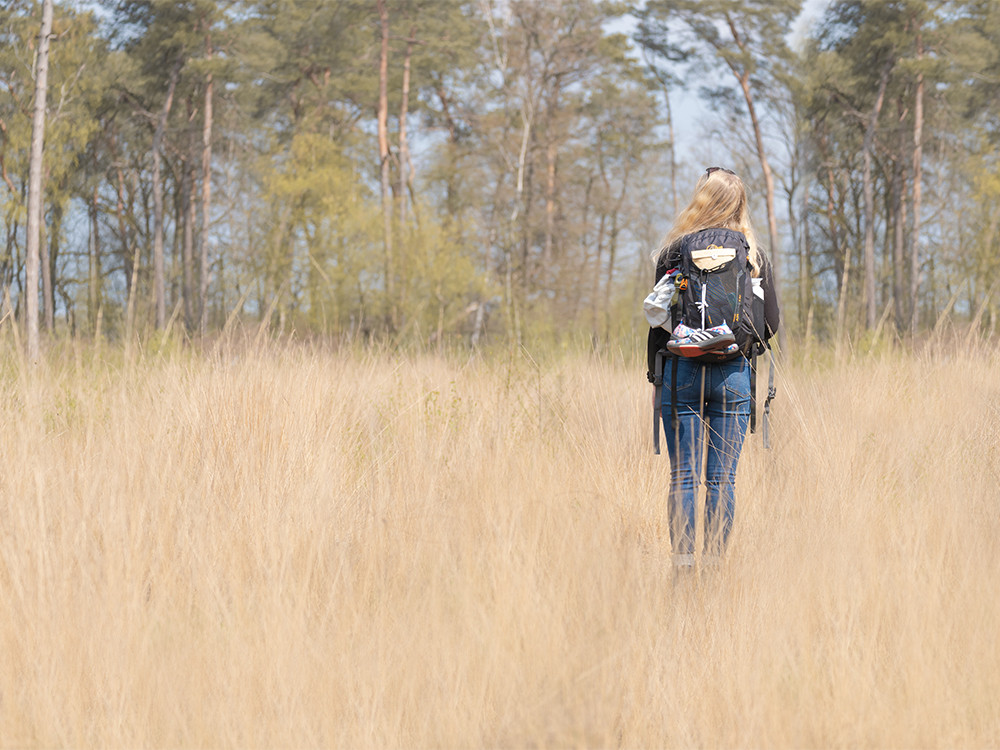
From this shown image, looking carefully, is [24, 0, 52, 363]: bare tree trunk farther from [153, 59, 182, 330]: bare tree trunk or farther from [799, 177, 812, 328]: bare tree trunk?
[799, 177, 812, 328]: bare tree trunk

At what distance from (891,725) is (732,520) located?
4.73 feet

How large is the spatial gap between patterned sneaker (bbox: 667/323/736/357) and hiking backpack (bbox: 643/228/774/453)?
3 cm

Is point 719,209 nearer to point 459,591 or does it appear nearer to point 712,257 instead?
point 712,257

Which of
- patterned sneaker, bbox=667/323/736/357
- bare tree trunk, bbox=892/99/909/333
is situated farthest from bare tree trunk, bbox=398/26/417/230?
patterned sneaker, bbox=667/323/736/357

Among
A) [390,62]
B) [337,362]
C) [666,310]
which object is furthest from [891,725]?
[390,62]

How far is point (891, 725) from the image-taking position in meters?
2.17

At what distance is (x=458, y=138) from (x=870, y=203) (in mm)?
13403

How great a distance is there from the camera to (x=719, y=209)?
359 cm

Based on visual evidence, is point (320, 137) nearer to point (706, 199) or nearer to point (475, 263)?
point (475, 263)

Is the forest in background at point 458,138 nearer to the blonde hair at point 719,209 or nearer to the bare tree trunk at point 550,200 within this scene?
the bare tree trunk at point 550,200

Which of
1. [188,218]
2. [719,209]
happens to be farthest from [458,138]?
[719,209]

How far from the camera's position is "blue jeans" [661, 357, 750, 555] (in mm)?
3549

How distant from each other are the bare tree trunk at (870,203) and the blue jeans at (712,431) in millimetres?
15785

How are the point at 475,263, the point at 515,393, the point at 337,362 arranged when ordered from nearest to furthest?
1. the point at 515,393
2. the point at 337,362
3. the point at 475,263
